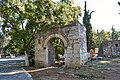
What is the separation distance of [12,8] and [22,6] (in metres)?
0.97

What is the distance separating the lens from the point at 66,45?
14.7 meters

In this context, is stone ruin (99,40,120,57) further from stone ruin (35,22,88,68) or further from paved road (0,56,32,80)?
paved road (0,56,32,80)

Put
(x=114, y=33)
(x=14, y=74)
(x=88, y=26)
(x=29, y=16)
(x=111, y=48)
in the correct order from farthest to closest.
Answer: (x=114, y=33), (x=88, y=26), (x=111, y=48), (x=29, y=16), (x=14, y=74)

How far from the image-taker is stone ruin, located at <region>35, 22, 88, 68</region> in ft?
46.5

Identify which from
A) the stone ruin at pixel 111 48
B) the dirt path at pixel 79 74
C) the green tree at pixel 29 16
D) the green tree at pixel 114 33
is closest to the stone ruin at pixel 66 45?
the green tree at pixel 29 16

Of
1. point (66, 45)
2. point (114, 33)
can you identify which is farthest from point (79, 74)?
point (114, 33)

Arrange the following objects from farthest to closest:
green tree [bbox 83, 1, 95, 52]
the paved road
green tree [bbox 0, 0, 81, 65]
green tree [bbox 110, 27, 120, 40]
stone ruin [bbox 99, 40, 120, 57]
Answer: green tree [bbox 110, 27, 120, 40], green tree [bbox 83, 1, 95, 52], stone ruin [bbox 99, 40, 120, 57], green tree [bbox 0, 0, 81, 65], the paved road

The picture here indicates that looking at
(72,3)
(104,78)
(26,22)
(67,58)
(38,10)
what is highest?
(72,3)

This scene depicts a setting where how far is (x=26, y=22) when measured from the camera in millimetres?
17219

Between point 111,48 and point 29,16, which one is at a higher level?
point 29,16

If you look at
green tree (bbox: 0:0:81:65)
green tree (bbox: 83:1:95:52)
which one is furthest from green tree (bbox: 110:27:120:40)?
green tree (bbox: 0:0:81:65)

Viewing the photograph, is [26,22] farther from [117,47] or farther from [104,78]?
[117,47]

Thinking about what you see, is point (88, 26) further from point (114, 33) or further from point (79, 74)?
point (114, 33)

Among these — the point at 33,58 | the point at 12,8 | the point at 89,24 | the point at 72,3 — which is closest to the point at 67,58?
the point at 33,58
